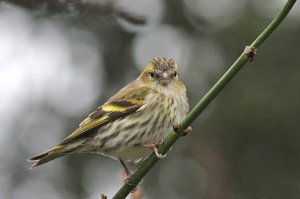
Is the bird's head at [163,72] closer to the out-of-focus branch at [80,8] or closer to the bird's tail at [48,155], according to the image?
the bird's tail at [48,155]

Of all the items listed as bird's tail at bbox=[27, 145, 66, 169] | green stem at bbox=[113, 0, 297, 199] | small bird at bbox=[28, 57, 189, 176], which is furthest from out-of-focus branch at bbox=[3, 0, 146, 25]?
small bird at bbox=[28, 57, 189, 176]

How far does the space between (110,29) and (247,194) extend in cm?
311

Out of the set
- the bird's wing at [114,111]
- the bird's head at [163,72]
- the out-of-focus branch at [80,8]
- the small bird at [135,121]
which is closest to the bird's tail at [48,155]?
the small bird at [135,121]

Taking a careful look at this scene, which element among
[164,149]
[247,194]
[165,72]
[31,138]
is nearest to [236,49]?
[247,194]

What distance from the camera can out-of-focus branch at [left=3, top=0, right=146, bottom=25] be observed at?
1.93 m

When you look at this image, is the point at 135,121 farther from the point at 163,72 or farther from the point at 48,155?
the point at 48,155

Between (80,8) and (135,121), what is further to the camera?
(135,121)

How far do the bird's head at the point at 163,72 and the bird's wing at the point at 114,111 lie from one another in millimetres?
107

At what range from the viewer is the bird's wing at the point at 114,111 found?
15.4ft

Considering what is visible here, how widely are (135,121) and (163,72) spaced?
0.46 metres

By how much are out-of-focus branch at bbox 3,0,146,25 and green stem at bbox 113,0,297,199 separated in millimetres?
462

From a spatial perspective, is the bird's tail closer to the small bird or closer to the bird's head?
the small bird

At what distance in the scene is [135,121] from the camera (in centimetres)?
470

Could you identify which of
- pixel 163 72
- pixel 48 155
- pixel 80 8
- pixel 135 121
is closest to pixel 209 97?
pixel 80 8
